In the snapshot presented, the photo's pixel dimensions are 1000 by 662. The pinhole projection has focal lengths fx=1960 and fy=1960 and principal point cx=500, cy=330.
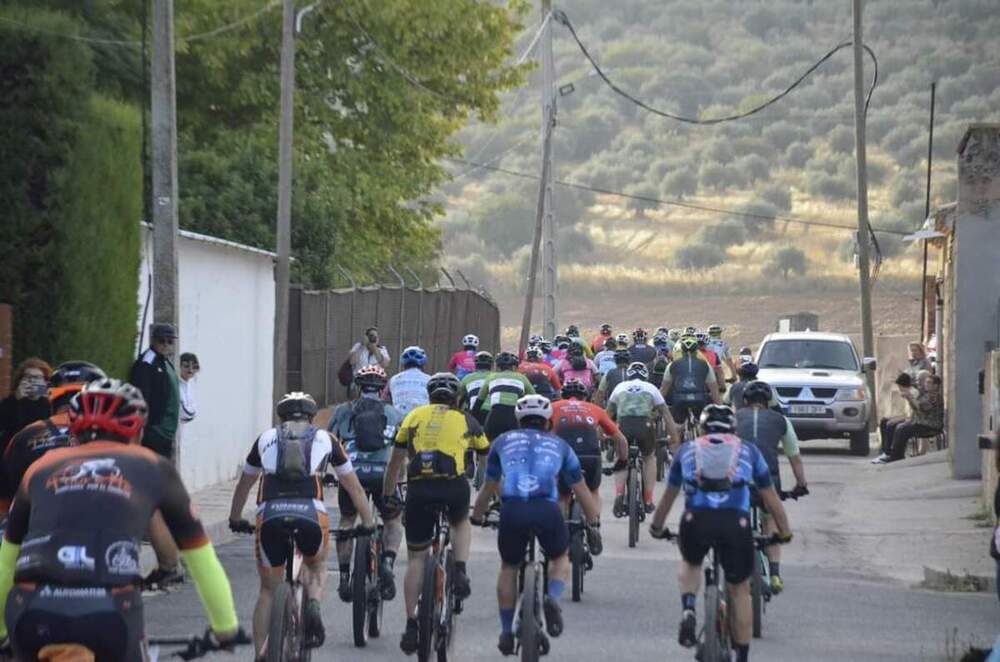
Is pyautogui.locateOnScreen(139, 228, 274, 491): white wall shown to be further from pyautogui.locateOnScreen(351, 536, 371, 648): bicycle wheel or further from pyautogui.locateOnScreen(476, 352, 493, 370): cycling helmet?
pyautogui.locateOnScreen(351, 536, 371, 648): bicycle wheel

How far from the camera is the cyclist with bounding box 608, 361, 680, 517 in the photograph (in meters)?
19.2

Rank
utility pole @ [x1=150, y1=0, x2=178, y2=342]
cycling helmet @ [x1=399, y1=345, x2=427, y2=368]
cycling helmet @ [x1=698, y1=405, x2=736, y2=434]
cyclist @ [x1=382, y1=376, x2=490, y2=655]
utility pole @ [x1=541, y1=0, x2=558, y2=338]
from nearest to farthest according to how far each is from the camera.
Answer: cycling helmet @ [x1=698, y1=405, x2=736, y2=434]
cyclist @ [x1=382, y1=376, x2=490, y2=655]
cycling helmet @ [x1=399, y1=345, x2=427, y2=368]
utility pole @ [x1=150, y1=0, x2=178, y2=342]
utility pole @ [x1=541, y1=0, x2=558, y2=338]

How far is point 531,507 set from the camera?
1107cm

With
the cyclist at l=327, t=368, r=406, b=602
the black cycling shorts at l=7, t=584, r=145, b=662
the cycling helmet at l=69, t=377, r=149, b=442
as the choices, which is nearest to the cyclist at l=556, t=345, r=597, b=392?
the cyclist at l=327, t=368, r=406, b=602

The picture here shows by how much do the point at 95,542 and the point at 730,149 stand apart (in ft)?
393

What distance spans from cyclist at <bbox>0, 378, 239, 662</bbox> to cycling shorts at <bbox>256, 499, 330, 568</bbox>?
345 cm

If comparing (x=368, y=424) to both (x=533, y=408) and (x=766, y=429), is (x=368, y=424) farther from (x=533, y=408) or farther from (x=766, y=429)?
(x=766, y=429)

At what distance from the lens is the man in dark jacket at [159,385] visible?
15.5 meters

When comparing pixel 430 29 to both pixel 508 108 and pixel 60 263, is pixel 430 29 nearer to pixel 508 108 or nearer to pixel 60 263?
pixel 60 263

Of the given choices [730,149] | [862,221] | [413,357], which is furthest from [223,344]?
[730,149]

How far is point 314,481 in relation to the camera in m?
10.3

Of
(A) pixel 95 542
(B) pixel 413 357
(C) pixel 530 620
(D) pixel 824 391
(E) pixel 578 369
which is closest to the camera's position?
(A) pixel 95 542

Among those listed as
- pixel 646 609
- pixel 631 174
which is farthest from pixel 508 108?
pixel 646 609

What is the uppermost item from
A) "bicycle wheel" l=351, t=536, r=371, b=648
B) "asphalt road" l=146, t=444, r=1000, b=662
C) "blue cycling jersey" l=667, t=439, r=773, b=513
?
"blue cycling jersey" l=667, t=439, r=773, b=513
